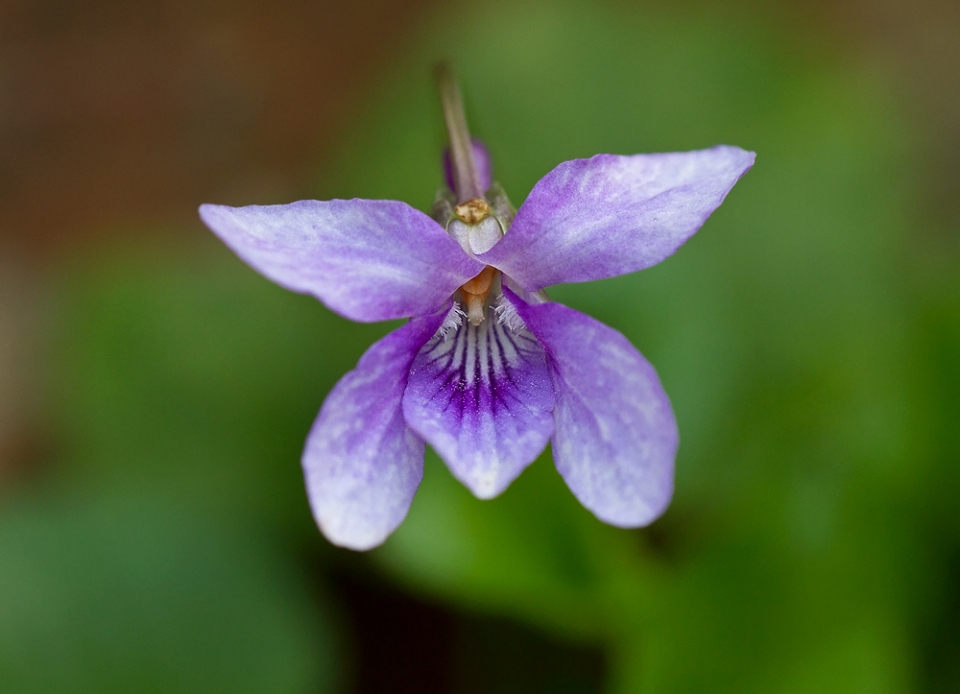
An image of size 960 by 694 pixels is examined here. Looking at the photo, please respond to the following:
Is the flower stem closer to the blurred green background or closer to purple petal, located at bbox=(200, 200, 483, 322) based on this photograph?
purple petal, located at bbox=(200, 200, 483, 322)

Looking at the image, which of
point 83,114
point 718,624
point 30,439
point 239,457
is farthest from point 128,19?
point 718,624

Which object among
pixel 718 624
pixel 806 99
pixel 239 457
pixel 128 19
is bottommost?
pixel 718 624

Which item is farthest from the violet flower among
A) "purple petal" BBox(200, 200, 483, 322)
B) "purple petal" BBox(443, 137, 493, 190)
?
"purple petal" BBox(443, 137, 493, 190)

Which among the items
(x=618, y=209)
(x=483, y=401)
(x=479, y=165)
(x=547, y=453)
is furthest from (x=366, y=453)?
(x=547, y=453)

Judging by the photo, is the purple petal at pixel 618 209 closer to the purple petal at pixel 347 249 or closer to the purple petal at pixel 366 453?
the purple petal at pixel 347 249

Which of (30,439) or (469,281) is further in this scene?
(30,439)

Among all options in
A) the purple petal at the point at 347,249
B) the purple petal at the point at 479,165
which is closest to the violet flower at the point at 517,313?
the purple petal at the point at 347,249

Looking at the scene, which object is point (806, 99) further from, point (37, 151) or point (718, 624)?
point (37, 151)
